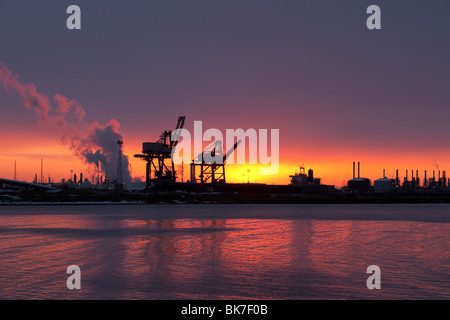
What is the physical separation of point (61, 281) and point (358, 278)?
11883mm

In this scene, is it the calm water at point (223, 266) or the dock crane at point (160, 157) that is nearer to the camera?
the calm water at point (223, 266)

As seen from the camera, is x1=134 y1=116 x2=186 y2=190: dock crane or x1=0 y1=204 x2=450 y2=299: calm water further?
x1=134 y1=116 x2=186 y2=190: dock crane

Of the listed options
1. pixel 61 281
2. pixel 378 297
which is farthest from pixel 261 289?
pixel 61 281

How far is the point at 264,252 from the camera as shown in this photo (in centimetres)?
2644

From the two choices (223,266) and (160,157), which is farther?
(160,157)

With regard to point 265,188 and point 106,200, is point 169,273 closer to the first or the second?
point 106,200
